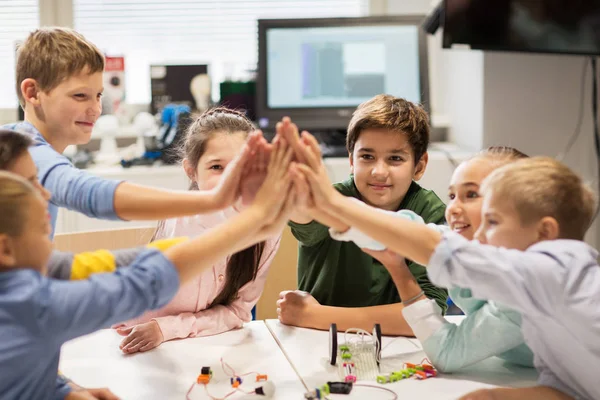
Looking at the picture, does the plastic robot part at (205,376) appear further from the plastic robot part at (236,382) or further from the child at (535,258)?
the child at (535,258)

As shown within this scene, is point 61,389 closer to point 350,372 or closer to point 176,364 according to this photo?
point 176,364

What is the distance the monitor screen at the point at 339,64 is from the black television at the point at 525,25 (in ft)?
1.87

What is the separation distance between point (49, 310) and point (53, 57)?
0.77 metres

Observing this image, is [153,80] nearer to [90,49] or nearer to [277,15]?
[277,15]

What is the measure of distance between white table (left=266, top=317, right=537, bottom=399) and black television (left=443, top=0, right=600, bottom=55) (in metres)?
1.79

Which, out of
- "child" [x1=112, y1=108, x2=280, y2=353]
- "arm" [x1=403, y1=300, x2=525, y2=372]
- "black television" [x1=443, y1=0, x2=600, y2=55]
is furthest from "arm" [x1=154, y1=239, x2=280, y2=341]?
"black television" [x1=443, y1=0, x2=600, y2=55]

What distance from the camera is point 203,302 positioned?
67.0 inches

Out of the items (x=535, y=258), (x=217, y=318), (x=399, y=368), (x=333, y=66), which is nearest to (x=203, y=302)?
(x=217, y=318)

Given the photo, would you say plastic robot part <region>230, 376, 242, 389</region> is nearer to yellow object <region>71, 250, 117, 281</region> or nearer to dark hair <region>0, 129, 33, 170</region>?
yellow object <region>71, 250, 117, 281</region>

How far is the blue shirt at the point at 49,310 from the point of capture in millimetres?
944

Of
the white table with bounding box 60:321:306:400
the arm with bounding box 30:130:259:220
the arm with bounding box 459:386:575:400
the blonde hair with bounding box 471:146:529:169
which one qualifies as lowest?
the white table with bounding box 60:321:306:400

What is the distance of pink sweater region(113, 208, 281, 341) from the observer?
1.59 meters

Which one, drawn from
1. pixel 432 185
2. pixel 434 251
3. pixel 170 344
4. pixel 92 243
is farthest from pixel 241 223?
pixel 432 185

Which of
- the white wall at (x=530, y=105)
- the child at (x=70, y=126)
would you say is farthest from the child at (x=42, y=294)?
the white wall at (x=530, y=105)
